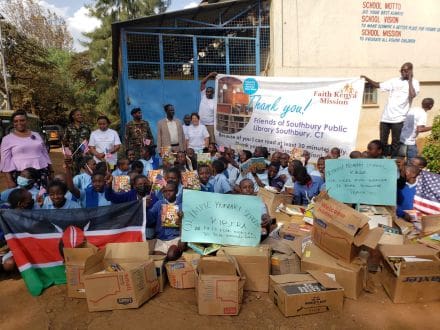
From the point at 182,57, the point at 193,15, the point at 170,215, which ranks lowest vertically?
the point at 170,215

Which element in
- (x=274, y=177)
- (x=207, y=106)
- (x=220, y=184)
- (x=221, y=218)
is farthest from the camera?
(x=207, y=106)

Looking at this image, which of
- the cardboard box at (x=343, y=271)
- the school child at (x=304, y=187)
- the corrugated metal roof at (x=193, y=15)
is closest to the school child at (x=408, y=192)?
the school child at (x=304, y=187)

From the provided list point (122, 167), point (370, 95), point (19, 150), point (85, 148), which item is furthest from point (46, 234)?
point (370, 95)

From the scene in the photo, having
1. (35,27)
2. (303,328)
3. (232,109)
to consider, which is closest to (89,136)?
(232,109)

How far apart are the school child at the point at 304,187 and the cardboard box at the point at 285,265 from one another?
5.53ft

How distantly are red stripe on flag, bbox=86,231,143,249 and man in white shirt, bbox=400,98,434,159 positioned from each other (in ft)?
17.2

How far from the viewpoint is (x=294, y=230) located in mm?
4148

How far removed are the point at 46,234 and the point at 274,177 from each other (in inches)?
142

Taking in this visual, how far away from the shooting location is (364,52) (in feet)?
35.5

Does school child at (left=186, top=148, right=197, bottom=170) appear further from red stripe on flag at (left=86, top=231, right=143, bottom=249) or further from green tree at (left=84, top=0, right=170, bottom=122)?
green tree at (left=84, top=0, right=170, bottom=122)

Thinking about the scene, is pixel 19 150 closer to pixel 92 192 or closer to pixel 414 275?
pixel 92 192

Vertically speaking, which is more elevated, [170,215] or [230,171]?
[230,171]

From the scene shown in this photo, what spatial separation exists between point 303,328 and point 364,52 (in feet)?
32.8

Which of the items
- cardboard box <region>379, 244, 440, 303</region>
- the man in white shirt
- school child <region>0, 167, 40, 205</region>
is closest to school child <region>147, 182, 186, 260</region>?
school child <region>0, 167, 40, 205</region>
